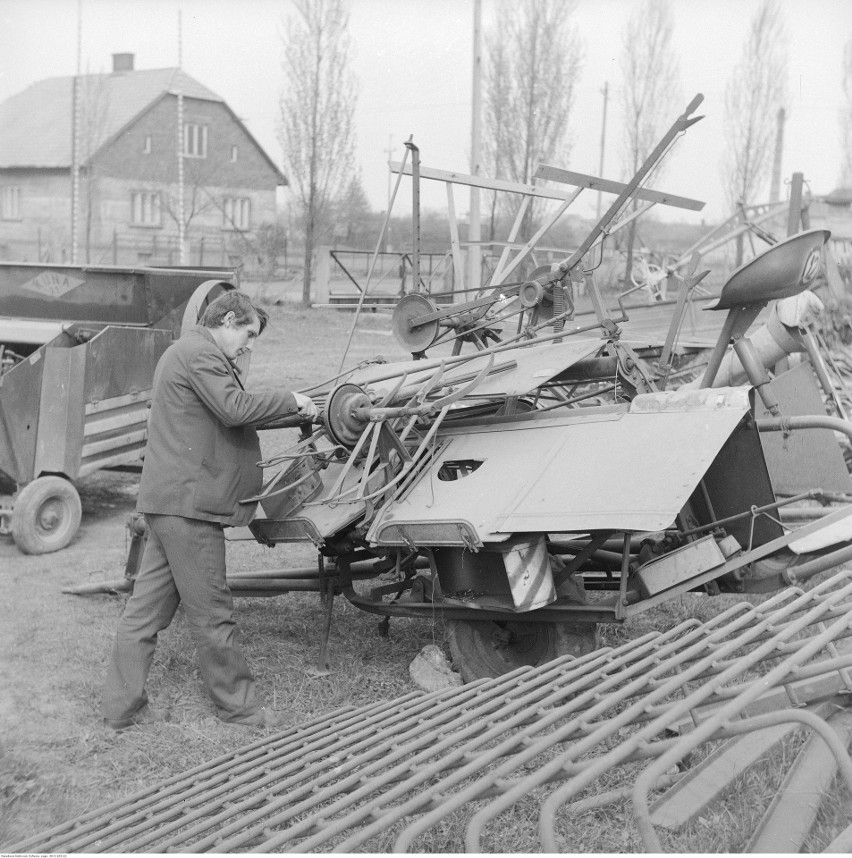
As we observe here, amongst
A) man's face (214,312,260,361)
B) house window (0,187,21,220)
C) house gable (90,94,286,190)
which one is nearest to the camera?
man's face (214,312,260,361)

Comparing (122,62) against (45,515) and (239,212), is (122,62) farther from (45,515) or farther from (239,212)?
(45,515)

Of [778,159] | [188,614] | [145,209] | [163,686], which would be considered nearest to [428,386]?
[188,614]

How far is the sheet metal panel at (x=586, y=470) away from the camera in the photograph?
13.4ft

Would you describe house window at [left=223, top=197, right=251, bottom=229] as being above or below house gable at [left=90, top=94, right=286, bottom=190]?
below

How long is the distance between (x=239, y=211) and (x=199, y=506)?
32.6 m

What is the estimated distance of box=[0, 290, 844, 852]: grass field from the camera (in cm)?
342

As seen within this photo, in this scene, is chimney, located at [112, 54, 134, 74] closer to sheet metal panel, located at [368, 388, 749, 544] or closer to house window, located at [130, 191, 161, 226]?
house window, located at [130, 191, 161, 226]

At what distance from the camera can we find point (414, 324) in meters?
5.89

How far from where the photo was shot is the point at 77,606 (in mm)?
6250

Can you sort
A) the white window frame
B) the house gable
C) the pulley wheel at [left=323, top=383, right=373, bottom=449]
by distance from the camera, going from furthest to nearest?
the white window frame
the house gable
the pulley wheel at [left=323, top=383, right=373, bottom=449]

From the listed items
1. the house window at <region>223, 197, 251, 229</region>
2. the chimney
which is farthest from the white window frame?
the chimney

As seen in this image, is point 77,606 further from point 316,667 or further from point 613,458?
point 613,458

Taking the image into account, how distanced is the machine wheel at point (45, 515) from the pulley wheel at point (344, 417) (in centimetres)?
360

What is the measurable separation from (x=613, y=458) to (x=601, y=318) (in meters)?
1.05
